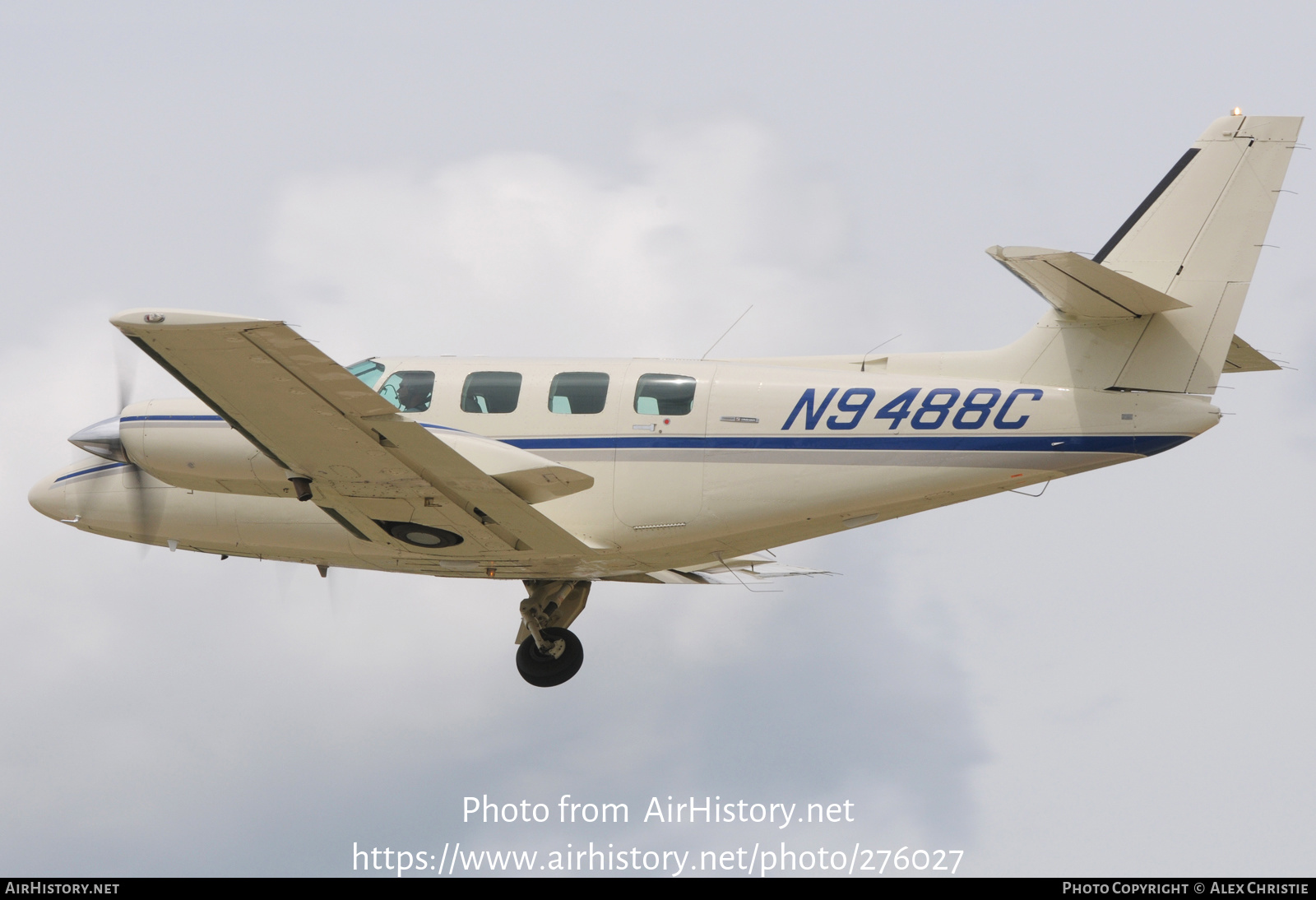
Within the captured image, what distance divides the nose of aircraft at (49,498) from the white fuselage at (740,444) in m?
3.27

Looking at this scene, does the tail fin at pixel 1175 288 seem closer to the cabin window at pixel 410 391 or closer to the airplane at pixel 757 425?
the airplane at pixel 757 425

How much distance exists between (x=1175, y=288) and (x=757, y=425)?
15.7ft

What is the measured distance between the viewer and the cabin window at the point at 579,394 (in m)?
16.2

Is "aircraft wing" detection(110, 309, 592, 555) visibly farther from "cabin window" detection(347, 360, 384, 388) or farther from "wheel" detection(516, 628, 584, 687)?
"wheel" detection(516, 628, 584, 687)

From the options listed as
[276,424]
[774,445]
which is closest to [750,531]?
[774,445]

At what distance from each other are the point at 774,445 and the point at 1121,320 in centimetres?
397

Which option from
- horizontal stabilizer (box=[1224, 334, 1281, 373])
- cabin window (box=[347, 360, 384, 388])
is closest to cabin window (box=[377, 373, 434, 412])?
cabin window (box=[347, 360, 384, 388])

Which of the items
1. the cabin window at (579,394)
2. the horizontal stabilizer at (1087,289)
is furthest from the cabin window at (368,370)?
the horizontal stabilizer at (1087,289)

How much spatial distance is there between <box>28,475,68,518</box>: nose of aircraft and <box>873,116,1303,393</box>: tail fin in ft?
36.8

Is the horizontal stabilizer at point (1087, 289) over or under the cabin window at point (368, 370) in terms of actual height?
over

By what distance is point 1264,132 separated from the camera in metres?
15.4

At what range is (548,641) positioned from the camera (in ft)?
64.0

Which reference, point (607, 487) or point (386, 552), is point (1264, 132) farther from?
point (386, 552)

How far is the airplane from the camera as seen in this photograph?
49.0 feet
